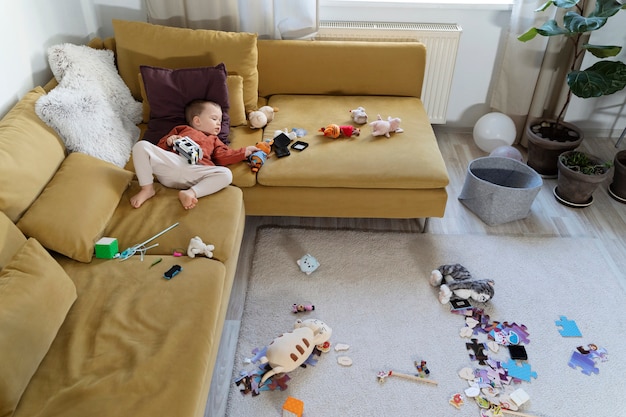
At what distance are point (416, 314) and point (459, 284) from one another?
25 centimetres

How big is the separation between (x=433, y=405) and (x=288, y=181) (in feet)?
3.96

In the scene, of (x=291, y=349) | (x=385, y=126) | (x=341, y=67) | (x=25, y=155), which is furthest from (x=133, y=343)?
(x=341, y=67)

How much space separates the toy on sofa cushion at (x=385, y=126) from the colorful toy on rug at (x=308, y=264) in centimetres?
75

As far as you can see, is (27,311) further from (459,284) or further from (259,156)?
(459,284)

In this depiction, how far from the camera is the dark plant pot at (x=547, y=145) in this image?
3.14 m

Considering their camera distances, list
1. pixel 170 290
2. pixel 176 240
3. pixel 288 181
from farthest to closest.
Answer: pixel 288 181 → pixel 176 240 → pixel 170 290

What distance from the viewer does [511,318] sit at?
2361mm

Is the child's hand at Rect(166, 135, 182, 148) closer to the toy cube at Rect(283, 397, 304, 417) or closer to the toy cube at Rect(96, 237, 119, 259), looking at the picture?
the toy cube at Rect(96, 237, 119, 259)

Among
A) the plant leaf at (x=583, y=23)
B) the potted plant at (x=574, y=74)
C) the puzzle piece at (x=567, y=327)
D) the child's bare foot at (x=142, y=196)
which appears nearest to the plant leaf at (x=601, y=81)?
the potted plant at (x=574, y=74)

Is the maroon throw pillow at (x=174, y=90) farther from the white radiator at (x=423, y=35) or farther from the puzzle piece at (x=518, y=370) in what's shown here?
the puzzle piece at (x=518, y=370)

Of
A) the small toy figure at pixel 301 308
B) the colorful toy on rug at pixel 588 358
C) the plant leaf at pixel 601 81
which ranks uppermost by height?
the plant leaf at pixel 601 81

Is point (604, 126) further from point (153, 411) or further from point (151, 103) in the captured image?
point (153, 411)

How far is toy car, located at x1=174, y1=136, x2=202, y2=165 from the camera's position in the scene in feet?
7.87

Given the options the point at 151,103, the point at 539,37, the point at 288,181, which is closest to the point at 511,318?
the point at 288,181
